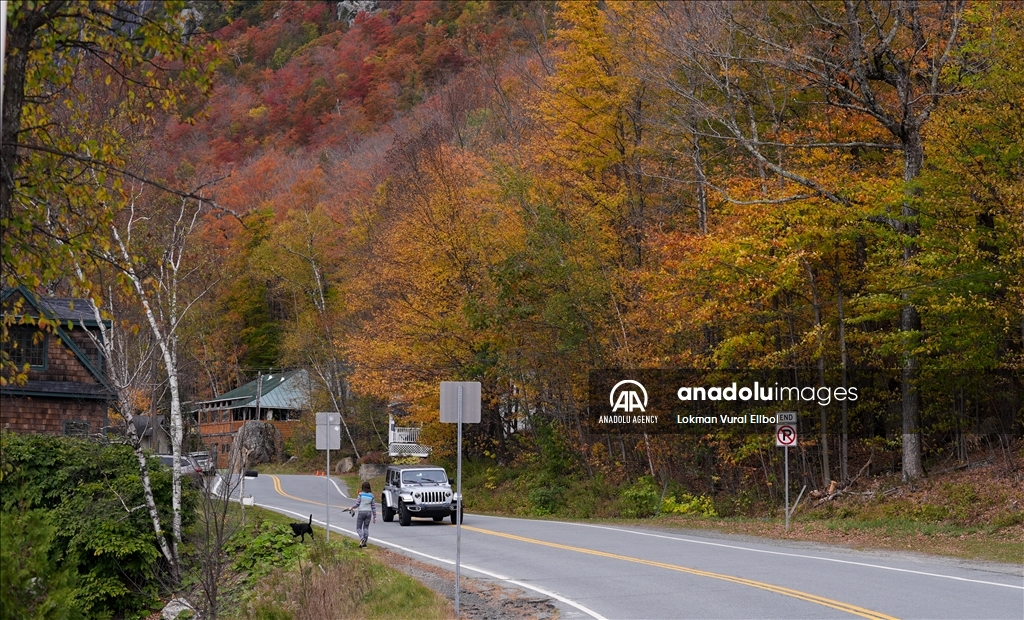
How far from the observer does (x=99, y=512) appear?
20281 mm

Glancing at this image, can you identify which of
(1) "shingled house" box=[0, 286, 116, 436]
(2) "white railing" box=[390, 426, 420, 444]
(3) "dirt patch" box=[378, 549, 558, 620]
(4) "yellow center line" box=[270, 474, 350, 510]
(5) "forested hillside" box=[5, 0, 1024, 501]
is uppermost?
(5) "forested hillside" box=[5, 0, 1024, 501]

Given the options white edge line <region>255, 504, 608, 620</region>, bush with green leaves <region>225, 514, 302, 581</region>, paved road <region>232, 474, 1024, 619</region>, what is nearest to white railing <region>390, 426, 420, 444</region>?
white edge line <region>255, 504, 608, 620</region>

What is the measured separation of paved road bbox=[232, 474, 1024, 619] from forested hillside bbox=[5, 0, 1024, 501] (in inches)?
268

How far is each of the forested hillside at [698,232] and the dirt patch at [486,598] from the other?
6.28 m

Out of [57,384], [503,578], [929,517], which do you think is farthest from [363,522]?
[57,384]

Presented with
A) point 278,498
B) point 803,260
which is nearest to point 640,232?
point 803,260

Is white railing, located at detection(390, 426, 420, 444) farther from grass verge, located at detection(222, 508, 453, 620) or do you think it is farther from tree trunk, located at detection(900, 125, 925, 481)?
grass verge, located at detection(222, 508, 453, 620)

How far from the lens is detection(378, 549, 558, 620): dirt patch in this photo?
1407cm

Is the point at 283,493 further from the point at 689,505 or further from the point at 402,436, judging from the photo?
the point at 689,505

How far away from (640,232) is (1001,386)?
12.5m

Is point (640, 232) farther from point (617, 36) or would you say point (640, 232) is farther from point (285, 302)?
point (285, 302)

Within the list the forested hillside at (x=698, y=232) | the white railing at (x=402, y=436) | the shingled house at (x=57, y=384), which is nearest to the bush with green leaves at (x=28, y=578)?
the forested hillside at (x=698, y=232)

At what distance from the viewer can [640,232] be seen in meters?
35.2

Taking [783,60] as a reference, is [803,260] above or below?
below
